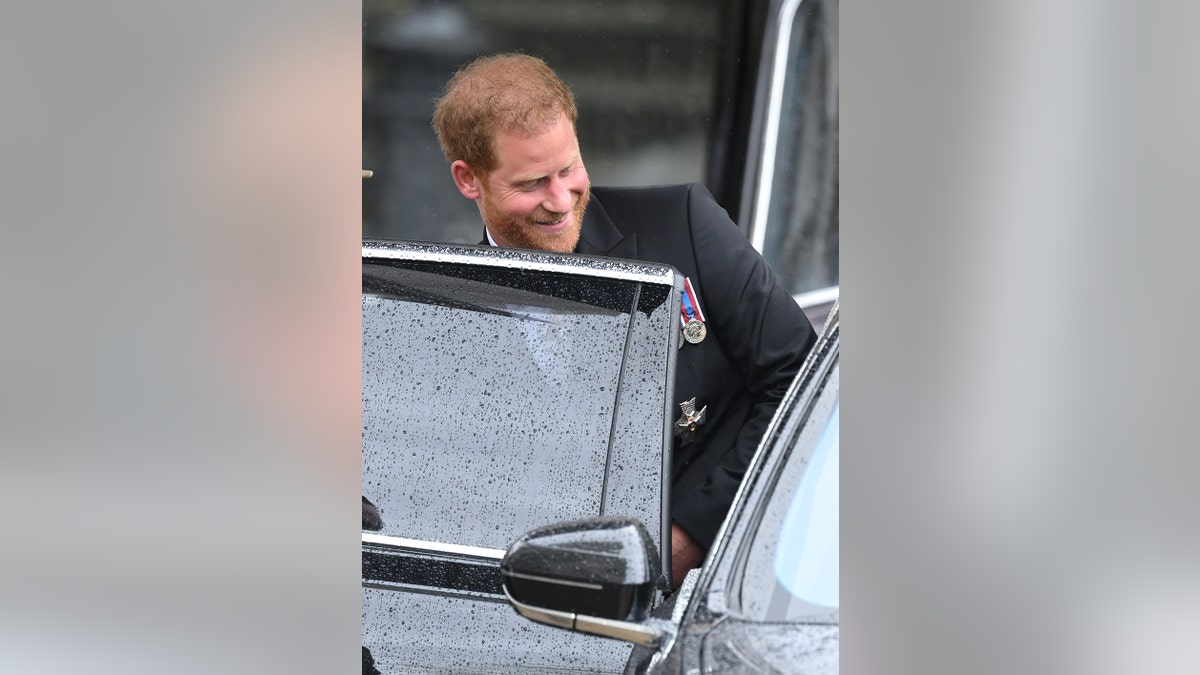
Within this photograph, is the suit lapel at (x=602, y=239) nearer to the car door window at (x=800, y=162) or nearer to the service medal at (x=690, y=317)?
the service medal at (x=690, y=317)

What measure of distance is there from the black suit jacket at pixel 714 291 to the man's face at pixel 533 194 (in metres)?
0.06

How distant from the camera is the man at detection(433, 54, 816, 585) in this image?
8.34ft

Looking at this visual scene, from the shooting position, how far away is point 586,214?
2559 mm

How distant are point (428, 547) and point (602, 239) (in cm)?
75

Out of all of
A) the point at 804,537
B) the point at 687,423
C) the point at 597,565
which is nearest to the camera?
the point at 597,565

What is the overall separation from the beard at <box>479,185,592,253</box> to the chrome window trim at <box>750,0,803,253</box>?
38cm

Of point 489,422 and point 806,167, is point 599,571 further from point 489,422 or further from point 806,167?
point 806,167

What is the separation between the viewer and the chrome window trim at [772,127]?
254 centimetres

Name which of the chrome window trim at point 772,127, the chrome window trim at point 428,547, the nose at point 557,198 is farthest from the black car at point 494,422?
the chrome window trim at point 772,127

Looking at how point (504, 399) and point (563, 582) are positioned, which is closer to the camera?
point (563, 582)

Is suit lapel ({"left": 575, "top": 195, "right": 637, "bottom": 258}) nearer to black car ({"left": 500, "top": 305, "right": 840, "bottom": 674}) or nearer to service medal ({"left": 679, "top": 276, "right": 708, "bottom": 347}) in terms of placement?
service medal ({"left": 679, "top": 276, "right": 708, "bottom": 347})

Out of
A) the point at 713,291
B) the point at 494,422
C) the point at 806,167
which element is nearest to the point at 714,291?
the point at 713,291

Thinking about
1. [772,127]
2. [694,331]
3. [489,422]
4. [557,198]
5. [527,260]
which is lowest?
[489,422]
